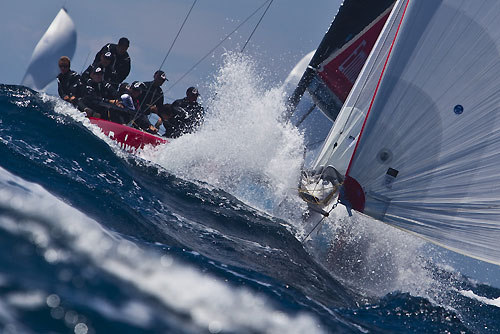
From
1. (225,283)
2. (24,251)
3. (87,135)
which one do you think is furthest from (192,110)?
(24,251)

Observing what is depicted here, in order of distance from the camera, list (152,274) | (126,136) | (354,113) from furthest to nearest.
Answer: (126,136)
(354,113)
(152,274)

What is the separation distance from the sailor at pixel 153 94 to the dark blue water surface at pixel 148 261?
6.10ft

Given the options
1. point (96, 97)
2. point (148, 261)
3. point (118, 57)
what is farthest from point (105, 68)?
point (148, 261)

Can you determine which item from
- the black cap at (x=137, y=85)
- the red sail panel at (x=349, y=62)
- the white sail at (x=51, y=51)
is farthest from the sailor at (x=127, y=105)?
the white sail at (x=51, y=51)

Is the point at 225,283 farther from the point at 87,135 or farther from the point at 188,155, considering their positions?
the point at 188,155

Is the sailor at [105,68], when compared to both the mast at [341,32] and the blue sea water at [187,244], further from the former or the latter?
the mast at [341,32]

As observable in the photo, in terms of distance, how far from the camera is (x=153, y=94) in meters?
8.08

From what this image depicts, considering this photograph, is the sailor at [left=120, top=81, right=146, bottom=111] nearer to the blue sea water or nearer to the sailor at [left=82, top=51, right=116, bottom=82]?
the sailor at [left=82, top=51, right=116, bottom=82]

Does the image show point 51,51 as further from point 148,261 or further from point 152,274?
point 152,274

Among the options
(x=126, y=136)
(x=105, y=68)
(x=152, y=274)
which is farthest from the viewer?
(x=105, y=68)

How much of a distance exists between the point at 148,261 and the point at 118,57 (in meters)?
6.03

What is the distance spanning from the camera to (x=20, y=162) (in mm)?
3857

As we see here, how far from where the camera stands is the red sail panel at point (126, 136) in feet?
23.2

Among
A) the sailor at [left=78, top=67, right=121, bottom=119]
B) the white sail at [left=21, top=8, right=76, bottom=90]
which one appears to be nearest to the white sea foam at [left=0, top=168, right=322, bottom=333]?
the sailor at [left=78, top=67, right=121, bottom=119]
